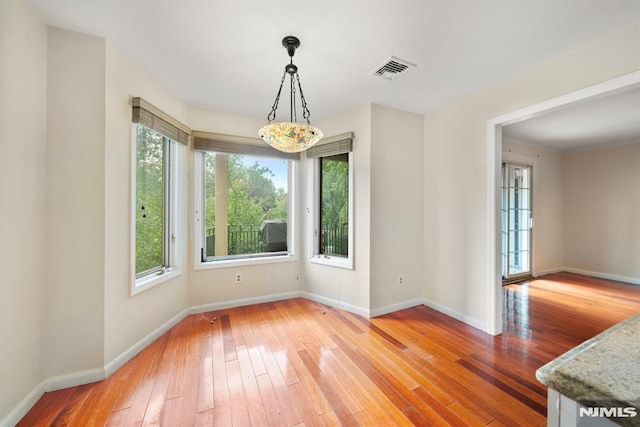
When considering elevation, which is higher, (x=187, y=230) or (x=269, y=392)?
(x=187, y=230)

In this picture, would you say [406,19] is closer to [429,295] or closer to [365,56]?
[365,56]

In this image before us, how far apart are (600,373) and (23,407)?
9.08 ft

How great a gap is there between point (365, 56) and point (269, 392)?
2658mm

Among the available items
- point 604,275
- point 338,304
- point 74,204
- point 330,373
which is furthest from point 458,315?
point 604,275

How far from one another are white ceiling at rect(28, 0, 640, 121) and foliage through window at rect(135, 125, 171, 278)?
66 cm

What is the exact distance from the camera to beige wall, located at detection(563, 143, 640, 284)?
4.32 meters

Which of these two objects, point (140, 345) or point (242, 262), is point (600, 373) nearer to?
point (140, 345)

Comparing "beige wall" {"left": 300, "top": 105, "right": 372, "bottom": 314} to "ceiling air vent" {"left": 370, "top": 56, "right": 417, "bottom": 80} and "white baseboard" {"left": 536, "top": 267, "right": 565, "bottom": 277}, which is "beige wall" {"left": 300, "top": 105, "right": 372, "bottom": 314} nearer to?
"ceiling air vent" {"left": 370, "top": 56, "right": 417, "bottom": 80}

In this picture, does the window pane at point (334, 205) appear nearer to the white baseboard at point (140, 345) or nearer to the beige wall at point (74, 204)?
the white baseboard at point (140, 345)

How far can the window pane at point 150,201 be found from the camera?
2351mm

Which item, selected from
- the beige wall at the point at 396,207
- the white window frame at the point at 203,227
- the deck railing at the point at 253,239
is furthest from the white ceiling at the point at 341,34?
the deck railing at the point at 253,239

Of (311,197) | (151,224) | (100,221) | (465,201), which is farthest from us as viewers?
(311,197)

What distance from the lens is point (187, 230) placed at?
9.70ft

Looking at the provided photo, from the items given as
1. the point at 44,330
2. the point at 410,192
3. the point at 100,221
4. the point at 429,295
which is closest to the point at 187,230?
the point at 100,221
